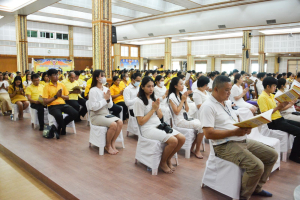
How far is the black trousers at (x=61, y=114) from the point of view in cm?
454

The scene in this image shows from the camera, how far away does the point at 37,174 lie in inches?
123

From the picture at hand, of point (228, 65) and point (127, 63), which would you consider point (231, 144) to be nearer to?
point (228, 65)

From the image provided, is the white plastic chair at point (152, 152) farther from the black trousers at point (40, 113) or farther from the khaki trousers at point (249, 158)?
the black trousers at point (40, 113)

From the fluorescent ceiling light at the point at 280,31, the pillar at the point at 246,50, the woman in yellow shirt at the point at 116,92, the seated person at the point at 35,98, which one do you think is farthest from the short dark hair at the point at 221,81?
the fluorescent ceiling light at the point at 280,31

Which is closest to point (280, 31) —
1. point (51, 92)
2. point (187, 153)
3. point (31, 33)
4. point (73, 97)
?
point (73, 97)

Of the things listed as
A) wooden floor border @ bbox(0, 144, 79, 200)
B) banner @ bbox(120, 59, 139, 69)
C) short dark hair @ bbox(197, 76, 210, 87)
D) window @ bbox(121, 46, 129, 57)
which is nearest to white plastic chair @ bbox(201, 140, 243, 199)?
wooden floor border @ bbox(0, 144, 79, 200)

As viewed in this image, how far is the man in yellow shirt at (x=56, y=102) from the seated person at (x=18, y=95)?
210cm

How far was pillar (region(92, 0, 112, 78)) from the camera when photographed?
261 inches

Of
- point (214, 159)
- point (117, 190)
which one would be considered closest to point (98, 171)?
point (117, 190)

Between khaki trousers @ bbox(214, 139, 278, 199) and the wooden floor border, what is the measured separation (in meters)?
1.65

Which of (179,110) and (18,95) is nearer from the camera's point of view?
(179,110)

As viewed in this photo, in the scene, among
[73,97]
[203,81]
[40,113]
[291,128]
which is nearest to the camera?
[291,128]

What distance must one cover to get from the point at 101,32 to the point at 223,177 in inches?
217

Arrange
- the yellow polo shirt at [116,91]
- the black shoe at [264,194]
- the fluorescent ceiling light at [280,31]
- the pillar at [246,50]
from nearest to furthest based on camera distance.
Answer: the black shoe at [264,194] → the yellow polo shirt at [116,91] → the pillar at [246,50] → the fluorescent ceiling light at [280,31]
